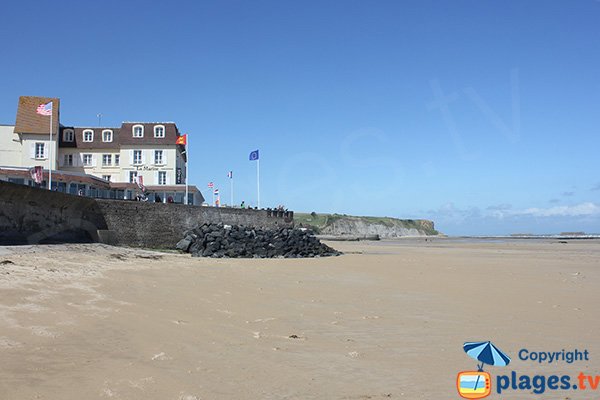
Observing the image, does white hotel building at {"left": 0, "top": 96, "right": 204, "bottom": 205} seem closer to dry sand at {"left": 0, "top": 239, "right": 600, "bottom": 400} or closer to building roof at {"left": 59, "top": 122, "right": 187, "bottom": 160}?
building roof at {"left": 59, "top": 122, "right": 187, "bottom": 160}

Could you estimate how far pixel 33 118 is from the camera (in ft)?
158

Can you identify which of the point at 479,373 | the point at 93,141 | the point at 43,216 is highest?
the point at 93,141

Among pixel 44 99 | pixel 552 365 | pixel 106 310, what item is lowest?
pixel 552 365

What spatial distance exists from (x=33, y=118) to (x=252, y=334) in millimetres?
48539

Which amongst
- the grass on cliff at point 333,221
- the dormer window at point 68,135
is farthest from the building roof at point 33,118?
the grass on cliff at point 333,221

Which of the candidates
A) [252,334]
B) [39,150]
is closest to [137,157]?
[39,150]

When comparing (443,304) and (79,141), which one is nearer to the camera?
(443,304)

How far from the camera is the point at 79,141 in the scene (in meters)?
51.3

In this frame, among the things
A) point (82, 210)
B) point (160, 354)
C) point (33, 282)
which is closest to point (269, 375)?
point (160, 354)

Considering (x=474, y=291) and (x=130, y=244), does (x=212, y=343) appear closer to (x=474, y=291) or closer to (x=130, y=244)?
(x=474, y=291)

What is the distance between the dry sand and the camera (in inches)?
201

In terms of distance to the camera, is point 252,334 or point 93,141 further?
point 93,141

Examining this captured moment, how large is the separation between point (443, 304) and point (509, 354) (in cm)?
425

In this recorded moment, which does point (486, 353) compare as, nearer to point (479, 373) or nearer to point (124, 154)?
point (479, 373)
